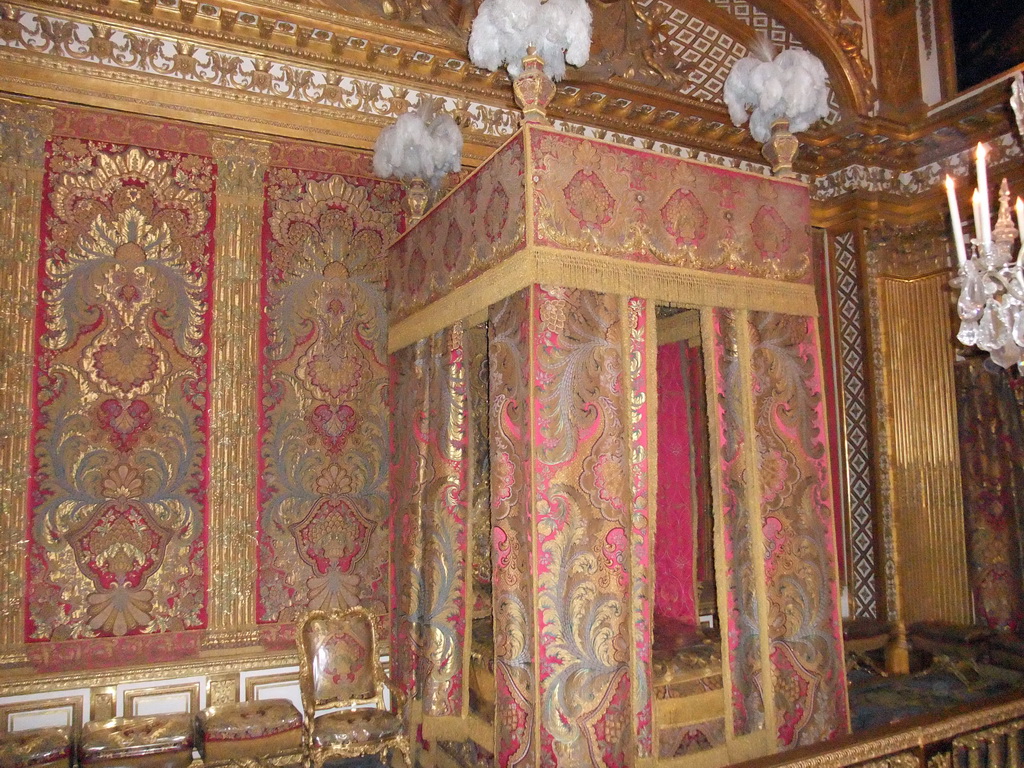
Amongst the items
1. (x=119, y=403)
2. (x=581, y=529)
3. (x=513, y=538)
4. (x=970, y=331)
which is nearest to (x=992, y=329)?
(x=970, y=331)

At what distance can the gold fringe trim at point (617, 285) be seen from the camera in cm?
295

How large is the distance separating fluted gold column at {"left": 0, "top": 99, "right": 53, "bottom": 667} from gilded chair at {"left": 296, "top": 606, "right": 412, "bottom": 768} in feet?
4.38

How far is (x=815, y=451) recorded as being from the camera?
3.47m

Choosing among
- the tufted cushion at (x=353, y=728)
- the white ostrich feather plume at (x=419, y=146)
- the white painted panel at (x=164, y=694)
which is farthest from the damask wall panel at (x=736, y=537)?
the white painted panel at (x=164, y=694)

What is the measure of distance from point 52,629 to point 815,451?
3.68 meters

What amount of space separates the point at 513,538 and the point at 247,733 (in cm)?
163

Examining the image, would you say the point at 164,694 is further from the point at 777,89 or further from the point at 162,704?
the point at 777,89

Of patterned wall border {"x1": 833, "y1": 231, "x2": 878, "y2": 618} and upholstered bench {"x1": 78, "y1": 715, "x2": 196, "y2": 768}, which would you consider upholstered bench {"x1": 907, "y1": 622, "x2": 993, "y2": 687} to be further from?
upholstered bench {"x1": 78, "y1": 715, "x2": 196, "y2": 768}

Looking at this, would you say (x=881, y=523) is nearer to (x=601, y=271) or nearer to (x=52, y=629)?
(x=601, y=271)

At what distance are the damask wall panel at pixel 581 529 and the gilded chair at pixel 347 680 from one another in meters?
1.18

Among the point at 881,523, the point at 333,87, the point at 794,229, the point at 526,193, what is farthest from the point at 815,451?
the point at 333,87

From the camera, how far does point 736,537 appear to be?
3309 millimetres

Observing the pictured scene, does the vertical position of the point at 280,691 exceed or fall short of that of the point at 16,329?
it falls short

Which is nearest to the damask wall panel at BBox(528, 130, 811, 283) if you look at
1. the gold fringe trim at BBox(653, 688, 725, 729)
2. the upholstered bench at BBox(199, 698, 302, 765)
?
the gold fringe trim at BBox(653, 688, 725, 729)
